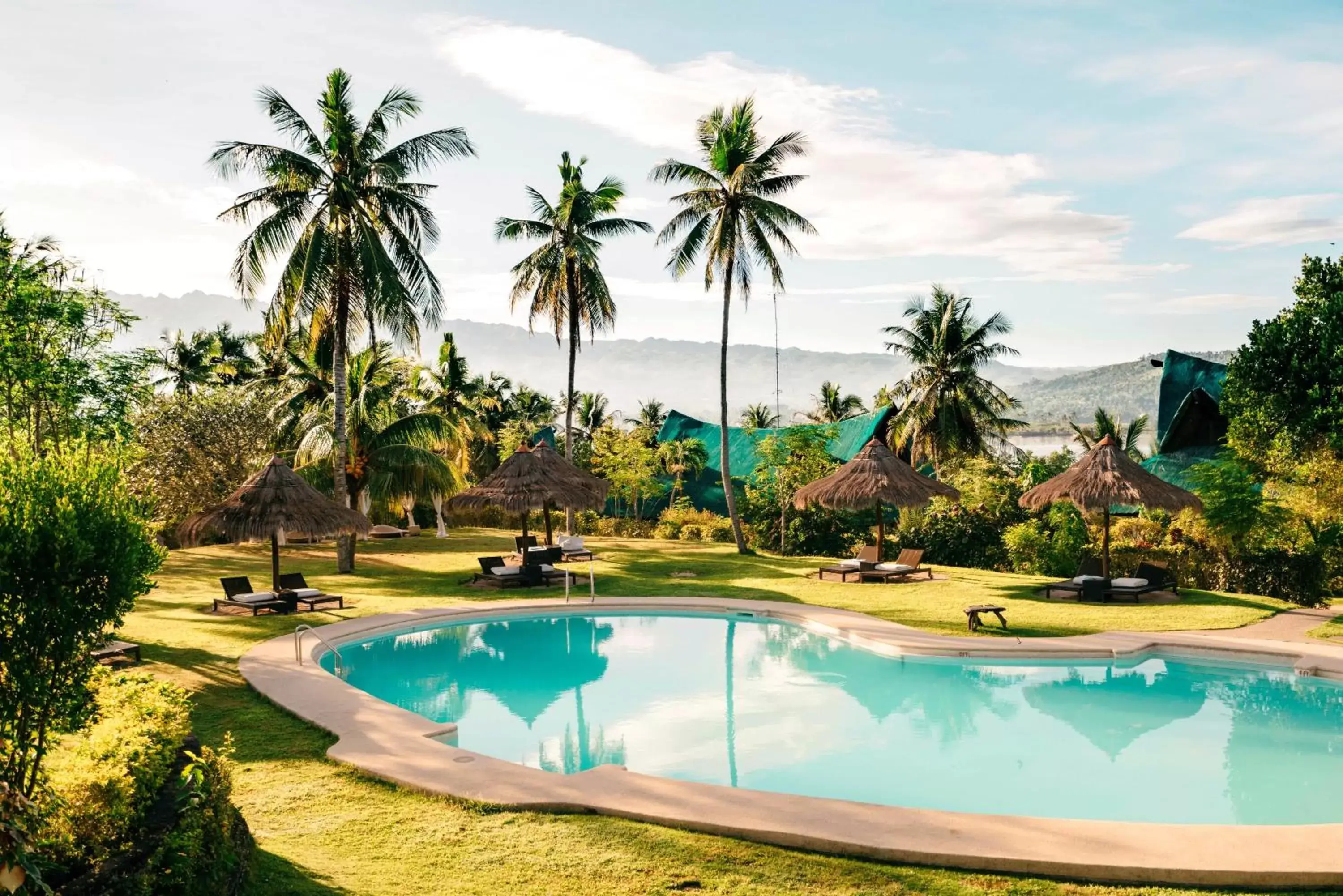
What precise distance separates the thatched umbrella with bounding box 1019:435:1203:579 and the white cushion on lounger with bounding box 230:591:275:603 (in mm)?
14174

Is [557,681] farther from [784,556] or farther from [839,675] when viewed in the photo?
[784,556]

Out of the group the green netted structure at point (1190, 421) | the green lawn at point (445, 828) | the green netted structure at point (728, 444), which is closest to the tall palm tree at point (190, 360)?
the green netted structure at point (728, 444)

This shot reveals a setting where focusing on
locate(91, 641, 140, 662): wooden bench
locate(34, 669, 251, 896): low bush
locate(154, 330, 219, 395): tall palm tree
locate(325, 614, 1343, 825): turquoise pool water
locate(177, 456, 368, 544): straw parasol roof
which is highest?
locate(154, 330, 219, 395): tall palm tree

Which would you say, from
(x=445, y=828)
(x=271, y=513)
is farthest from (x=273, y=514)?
(x=445, y=828)

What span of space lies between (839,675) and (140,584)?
10.2 metres

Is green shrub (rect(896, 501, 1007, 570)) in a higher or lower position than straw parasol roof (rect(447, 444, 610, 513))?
lower

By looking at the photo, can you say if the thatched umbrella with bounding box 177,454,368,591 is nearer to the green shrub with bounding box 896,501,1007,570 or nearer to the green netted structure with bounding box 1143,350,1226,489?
the green shrub with bounding box 896,501,1007,570

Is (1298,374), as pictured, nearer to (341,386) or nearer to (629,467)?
(341,386)

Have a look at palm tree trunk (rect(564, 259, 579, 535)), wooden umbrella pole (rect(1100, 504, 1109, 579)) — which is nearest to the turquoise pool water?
wooden umbrella pole (rect(1100, 504, 1109, 579))

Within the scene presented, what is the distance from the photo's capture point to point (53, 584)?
4.93m

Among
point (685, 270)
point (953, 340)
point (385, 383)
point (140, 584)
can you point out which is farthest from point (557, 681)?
point (953, 340)

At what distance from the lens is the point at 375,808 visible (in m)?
7.55

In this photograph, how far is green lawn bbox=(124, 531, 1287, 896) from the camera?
6121mm

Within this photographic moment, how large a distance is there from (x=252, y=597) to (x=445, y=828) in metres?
11.0
